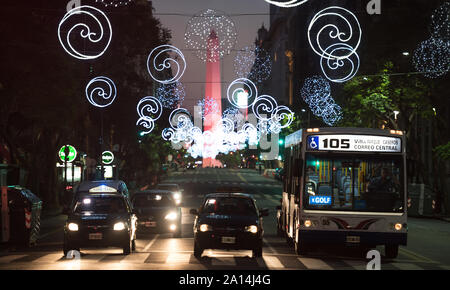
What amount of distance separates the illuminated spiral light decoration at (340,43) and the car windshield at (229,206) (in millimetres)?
4945

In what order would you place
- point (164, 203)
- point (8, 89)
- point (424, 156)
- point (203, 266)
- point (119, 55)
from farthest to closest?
point (424, 156), point (119, 55), point (8, 89), point (164, 203), point (203, 266)

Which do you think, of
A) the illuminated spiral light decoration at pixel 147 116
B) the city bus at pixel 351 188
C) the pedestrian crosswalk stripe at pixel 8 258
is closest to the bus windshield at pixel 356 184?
the city bus at pixel 351 188

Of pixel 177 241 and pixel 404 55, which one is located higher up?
pixel 404 55

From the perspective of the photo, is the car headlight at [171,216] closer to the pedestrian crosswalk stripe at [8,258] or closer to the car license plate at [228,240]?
the pedestrian crosswalk stripe at [8,258]

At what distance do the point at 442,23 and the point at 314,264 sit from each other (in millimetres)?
20771

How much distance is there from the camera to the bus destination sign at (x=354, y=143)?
65.1ft

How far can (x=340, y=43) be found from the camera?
29.3m

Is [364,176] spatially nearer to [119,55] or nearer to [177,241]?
[177,241]

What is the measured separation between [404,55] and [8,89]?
19.2 m

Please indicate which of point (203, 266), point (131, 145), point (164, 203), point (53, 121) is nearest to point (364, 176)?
point (203, 266)

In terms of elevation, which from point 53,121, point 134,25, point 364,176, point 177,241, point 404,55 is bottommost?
point 177,241

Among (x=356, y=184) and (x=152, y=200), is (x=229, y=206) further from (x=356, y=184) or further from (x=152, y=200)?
(x=152, y=200)

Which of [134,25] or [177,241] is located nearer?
[177,241]
